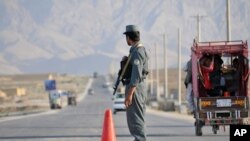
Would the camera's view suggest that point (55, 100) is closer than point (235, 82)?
No

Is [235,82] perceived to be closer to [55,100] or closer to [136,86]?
[136,86]

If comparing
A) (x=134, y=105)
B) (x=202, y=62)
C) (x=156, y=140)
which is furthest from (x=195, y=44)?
(x=134, y=105)

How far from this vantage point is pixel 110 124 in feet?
59.6

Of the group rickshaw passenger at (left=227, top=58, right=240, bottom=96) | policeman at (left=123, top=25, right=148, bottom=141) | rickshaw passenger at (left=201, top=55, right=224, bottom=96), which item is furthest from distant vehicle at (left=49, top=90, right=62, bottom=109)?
policeman at (left=123, top=25, right=148, bottom=141)

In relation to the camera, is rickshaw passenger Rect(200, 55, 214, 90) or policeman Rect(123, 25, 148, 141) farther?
rickshaw passenger Rect(200, 55, 214, 90)

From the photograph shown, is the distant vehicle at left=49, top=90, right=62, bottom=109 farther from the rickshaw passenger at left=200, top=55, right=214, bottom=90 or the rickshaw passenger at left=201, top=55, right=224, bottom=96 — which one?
the rickshaw passenger at left=200, top=55, right=214, bottom=90

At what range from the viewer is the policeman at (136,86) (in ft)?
58.7

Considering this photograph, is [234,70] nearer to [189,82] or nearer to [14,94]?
[189,82]

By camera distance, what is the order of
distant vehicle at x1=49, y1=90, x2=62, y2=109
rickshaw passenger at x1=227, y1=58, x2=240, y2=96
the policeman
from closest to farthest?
the policeman
rickshaw passenger at x1=227, y1=58, x2=240, y2=96
distant vehicle at x1=49, y1=90, x2=62, y2=109

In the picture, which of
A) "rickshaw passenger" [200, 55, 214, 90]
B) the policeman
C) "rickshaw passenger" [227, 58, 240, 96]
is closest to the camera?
the policeman

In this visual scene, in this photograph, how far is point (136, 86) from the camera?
709 inches

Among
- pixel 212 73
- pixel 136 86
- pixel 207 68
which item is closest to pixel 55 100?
Result: pixel 212 73

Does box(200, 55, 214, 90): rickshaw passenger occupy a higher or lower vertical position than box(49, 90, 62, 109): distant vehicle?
higher

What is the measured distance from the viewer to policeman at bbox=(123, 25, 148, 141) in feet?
58.7
